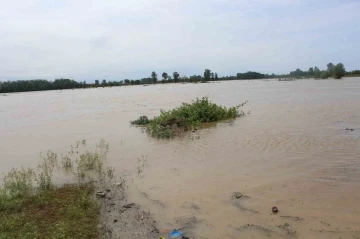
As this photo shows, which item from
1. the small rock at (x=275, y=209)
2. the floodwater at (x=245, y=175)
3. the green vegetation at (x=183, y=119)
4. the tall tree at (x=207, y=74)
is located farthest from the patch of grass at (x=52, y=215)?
the tall tree at (x=207, y=74)

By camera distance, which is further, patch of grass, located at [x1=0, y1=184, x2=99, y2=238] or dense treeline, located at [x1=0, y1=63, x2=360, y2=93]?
dense treeline, located at [x1=0, y1=63, x2=360, y2=93]

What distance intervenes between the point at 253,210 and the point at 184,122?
893 cm

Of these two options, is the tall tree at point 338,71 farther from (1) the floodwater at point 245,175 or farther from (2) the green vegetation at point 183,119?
(1) the floodwater at point 245,175

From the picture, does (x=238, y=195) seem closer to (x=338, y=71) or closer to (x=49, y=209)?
(x=49, y=209)

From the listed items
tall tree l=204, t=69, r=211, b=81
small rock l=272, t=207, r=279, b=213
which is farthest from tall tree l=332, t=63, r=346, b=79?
small rock l=272, t=207, r=279, b=213

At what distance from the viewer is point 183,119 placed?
1426cm

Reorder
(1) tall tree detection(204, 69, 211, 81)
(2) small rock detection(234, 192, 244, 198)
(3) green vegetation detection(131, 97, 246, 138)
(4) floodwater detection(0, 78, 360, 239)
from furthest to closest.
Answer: (1) tall tree detection(204, 69, 211, 81), (3) green vegetation detection(131, 97, 246, 138), (2) small rock detection(234, 192, 244, 198), (4) floodwater detection(0, 78, 360, 239)

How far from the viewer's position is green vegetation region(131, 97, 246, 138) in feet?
43.1

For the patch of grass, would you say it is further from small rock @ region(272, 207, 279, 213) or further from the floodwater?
small rock @ region(272, 207, 279, 213)

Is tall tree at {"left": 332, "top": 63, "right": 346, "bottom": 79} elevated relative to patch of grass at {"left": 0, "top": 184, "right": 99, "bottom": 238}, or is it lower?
elevated

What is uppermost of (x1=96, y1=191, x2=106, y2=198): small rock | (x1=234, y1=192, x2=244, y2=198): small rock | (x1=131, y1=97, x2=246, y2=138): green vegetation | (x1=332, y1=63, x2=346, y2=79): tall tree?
(x1=332, y1=63, x2=346, y2=79): tall tree

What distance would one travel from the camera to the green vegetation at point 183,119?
13.1m

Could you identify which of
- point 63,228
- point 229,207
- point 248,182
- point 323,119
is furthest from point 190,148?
point 323,119

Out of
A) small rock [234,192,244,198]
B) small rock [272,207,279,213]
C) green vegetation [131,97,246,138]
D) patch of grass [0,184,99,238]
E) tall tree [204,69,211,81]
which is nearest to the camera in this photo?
patch of grass [0,184,99,238]
